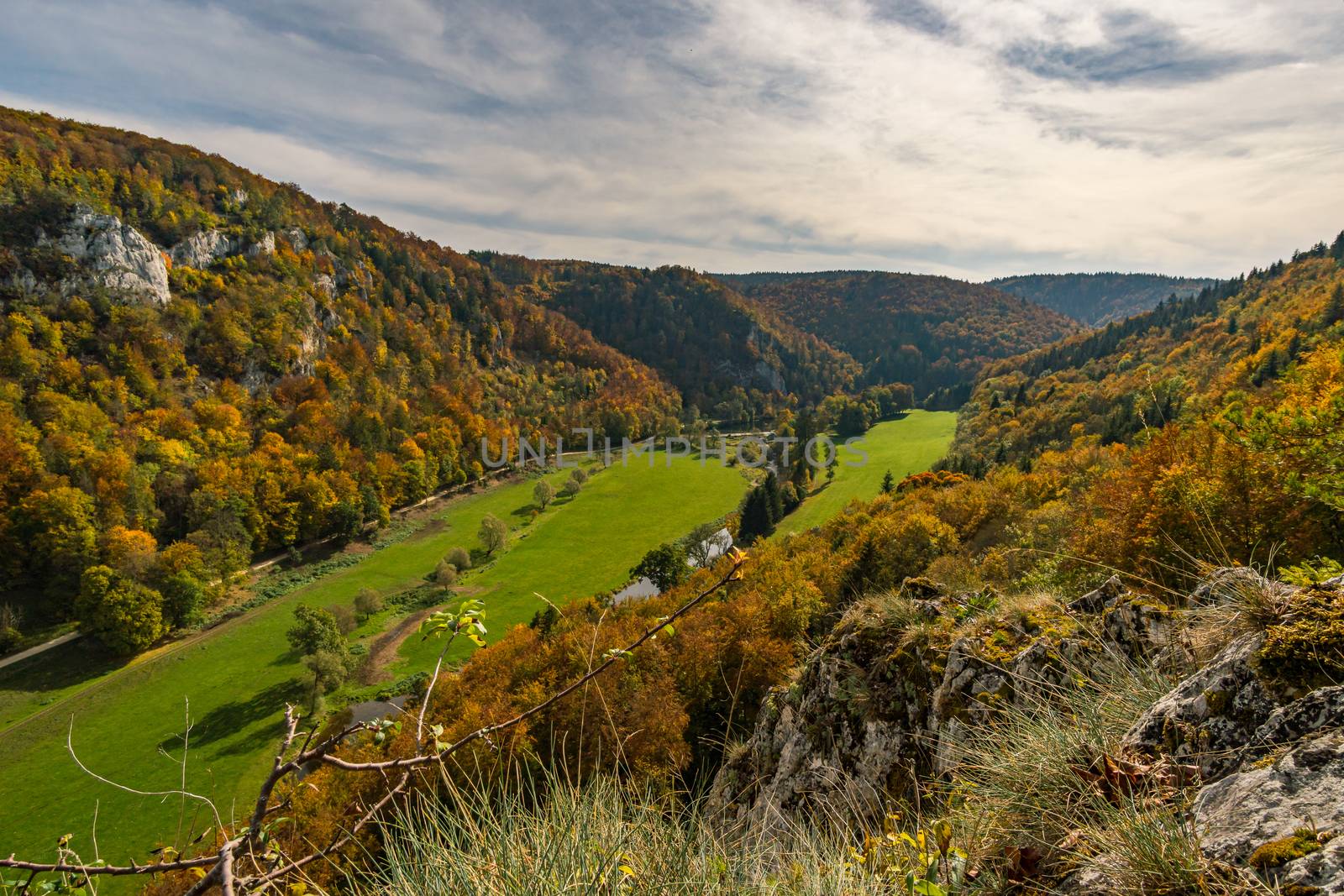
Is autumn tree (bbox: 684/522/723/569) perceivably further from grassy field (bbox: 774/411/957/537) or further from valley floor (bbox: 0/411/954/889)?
grassy field (bbox: 774/411/957/537)

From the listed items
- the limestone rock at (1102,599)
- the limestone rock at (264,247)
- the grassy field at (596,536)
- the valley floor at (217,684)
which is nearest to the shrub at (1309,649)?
the limestone rock at (1102,599)

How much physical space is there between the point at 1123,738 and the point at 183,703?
5362 cm

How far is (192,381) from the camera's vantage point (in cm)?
6838

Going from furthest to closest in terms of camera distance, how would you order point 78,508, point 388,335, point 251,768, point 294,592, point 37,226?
1. point 388,335
2. point 37,226
3. point 294,592
4. point 78,508
5. point 251,768

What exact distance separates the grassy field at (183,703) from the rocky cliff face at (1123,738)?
11.2 metres

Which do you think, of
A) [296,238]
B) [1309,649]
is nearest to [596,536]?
[1309,649]

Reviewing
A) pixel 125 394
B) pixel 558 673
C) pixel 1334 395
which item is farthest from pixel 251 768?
pixel 125 394

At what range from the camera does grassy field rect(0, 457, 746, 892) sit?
86.8 ft

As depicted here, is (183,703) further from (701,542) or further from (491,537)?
(701,542)

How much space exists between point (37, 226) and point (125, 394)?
2761 cm

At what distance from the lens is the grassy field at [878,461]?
Result: 7075 cm

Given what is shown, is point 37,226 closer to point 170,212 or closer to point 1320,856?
Result: point 170,212

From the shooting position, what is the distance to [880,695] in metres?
8.41

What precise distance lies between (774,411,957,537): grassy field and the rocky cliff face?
2179 inches
